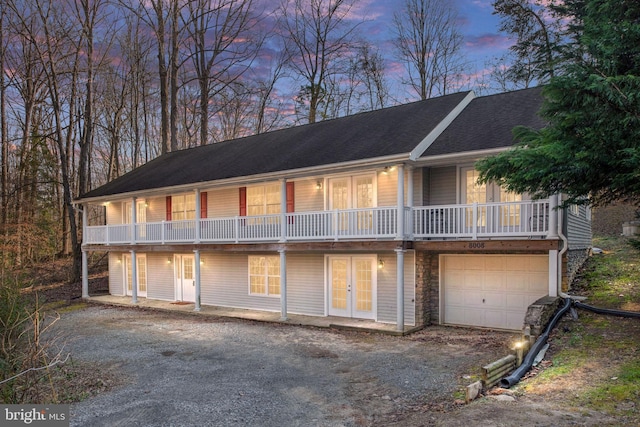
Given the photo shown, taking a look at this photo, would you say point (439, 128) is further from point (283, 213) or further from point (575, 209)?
point (283, 213)

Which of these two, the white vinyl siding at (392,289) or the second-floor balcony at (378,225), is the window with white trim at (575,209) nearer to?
the second-floor balcony at (378,225)

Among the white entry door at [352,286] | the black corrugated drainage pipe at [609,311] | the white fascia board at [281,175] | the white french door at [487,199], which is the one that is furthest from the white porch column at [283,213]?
the black corrugated drainage pipe at [609,311]

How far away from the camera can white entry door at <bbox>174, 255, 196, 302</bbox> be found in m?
19.1

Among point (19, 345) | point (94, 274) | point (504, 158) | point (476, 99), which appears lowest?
point (94, 274)

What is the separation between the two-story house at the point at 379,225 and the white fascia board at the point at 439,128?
0.05 metres

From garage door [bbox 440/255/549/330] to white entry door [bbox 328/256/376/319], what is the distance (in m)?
2.16

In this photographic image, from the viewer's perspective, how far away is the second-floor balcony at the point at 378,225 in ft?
36.5

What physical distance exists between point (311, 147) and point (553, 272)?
8355 millimetres

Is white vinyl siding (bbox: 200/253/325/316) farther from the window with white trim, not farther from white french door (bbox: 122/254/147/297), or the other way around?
the window with white trim

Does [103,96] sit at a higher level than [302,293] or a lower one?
higher

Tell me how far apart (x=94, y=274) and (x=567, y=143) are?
28.2 metres

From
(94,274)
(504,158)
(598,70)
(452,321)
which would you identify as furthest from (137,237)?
(598,70)

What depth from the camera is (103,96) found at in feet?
102

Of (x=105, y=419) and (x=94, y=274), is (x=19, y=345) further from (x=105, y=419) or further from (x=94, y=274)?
(x=94, y=274)
